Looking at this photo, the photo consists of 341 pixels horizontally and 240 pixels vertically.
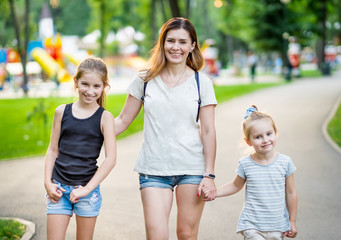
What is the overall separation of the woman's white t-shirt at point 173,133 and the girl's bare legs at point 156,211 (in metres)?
0.14

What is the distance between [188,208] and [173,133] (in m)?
0.54

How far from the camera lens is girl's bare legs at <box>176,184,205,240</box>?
145 inches

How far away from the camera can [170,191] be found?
3.69 metres

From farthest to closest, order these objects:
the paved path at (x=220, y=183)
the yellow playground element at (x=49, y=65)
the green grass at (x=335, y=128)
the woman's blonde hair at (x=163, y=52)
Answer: the yellow playground element at (x=49, y=65), the green grass at (x=335, y=128), the paved path at (x=220, y=183), the woman's blonde hair at (x=163, y=52)

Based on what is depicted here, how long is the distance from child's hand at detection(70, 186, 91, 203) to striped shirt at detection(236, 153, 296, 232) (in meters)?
1.09

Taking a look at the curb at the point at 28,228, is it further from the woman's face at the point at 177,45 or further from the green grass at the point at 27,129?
the green grass at the point at 27,129

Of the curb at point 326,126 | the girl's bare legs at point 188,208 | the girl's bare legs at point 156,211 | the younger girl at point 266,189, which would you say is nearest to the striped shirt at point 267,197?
the younger girl at point 266,189

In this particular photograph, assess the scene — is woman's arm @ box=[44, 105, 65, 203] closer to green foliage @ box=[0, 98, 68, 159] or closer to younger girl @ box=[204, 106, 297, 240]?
younger girl @ box=[204, 106, 297, 240]

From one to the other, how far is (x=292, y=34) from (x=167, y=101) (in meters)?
35.6

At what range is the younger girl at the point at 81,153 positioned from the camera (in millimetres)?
3500

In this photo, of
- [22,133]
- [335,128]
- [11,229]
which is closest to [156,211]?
[11,229]

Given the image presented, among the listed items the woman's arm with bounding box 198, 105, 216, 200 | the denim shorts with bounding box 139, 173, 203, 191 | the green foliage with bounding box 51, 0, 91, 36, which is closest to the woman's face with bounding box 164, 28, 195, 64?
the woman's arm with bounding box 198, 105, 216, 200

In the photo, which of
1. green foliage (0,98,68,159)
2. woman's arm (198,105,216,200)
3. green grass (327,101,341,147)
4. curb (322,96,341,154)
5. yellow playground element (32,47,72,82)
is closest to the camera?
woman's arm (198,105,216,200)

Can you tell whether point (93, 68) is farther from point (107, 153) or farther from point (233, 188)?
point (233, 188)
